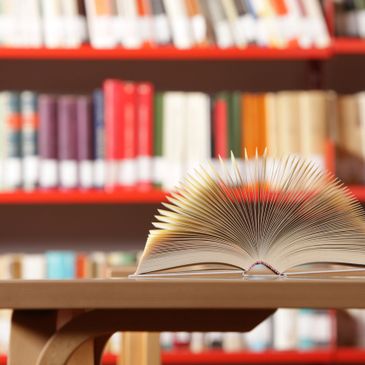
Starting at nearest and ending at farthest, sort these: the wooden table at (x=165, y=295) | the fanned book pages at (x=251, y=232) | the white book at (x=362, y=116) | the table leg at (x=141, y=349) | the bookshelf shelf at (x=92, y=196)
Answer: the wooden table at (x=165, y=295), the fanned book pages at (x=251, y=232), the table leg at (x=141, y=349), the bookshelf shelf at (x=92, y=196), the white book at (x=362, y=116)

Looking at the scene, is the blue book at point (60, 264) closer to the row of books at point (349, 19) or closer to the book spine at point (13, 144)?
the book spine at point (13, 144)

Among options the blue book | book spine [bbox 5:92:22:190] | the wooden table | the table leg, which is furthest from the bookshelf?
the wooden table

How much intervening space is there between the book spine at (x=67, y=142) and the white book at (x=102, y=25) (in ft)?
0.61

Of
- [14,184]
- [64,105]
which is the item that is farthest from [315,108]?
[14,184]

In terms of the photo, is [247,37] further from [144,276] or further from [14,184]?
[144,276]

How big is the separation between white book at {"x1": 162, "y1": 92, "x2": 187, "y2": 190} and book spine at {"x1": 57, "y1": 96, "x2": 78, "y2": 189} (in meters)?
0.25

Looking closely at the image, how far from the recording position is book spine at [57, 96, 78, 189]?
247cm

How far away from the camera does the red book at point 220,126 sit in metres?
2.50

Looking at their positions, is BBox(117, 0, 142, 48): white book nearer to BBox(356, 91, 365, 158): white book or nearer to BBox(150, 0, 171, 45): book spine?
BBox(150, 0, 171, 45): book spine

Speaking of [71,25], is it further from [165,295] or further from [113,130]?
[165,295]

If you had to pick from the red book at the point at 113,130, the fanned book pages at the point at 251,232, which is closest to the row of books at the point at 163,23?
the red book at the point at 113,130

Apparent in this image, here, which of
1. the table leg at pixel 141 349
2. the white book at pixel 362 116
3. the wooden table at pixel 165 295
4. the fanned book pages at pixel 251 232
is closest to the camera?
the wooden table at pixel 165 295

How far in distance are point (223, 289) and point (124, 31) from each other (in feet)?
6.12

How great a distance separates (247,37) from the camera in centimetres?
253
